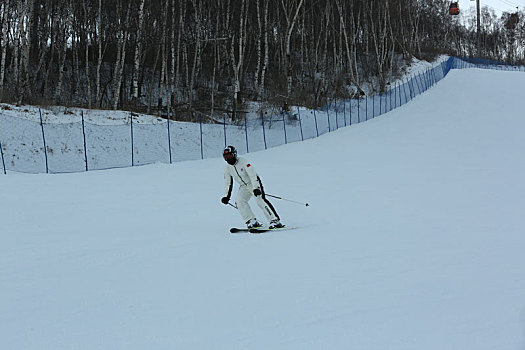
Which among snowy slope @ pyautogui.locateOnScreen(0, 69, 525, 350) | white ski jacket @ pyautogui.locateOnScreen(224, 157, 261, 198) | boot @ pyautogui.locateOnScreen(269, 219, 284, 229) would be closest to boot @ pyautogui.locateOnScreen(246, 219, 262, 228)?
boot @ pyautogui.locateOnScreen(269, 219, 284, 229)

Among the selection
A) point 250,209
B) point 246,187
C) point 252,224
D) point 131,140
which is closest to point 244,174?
point 246,187

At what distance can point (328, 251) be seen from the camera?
726cm

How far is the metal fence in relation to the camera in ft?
63.5

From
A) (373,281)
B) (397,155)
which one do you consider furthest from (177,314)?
(397,155)

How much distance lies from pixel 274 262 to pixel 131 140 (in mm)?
16890

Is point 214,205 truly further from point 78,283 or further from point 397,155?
point 397,155

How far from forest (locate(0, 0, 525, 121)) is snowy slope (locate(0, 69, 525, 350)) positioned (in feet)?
44.9

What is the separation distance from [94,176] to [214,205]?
20.2 ft

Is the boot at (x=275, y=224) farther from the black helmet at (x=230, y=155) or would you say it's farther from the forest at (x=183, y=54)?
the forest at (x=183, y=54)

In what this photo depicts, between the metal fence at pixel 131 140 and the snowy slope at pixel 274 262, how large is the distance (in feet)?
11.3

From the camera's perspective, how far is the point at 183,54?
32.2 meters

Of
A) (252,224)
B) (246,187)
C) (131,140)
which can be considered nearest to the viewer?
(252,224)

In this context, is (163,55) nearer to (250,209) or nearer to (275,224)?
(250,209)

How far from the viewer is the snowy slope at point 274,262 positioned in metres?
4.26
